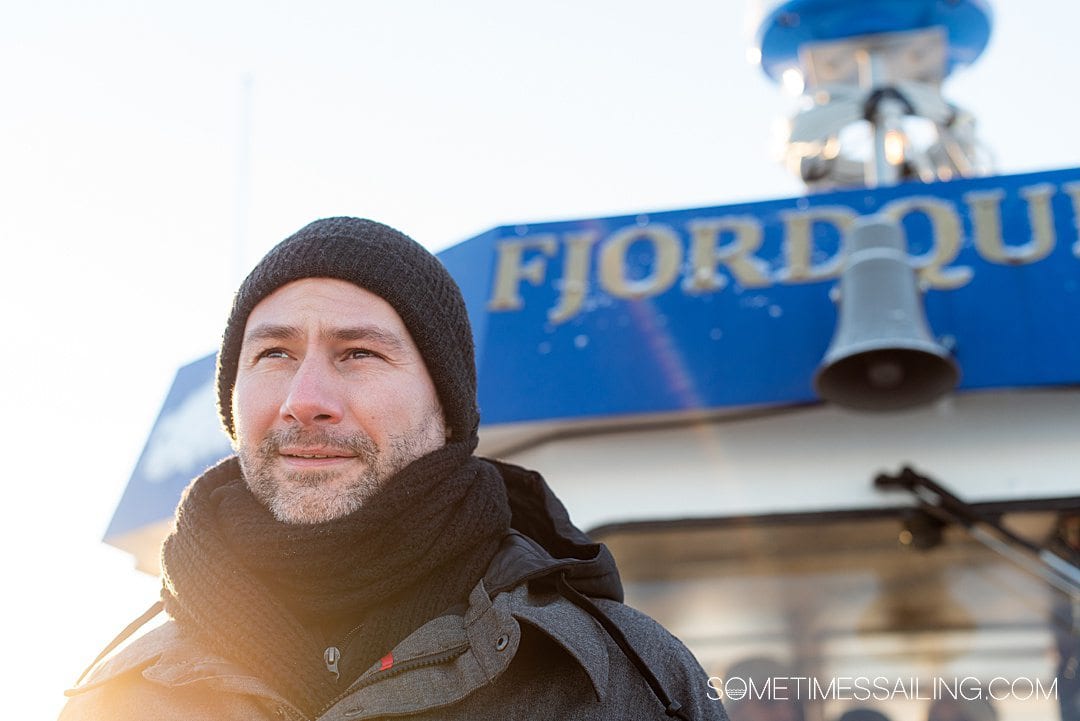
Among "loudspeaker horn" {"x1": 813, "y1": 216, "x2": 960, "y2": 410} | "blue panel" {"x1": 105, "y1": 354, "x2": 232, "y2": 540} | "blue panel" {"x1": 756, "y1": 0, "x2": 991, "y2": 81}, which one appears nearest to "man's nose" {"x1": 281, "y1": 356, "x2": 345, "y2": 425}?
"loudspeaker horn" {"x1": 813, "y1": 216, "x2": 960, "y2": 410}

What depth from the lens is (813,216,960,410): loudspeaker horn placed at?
218 inches

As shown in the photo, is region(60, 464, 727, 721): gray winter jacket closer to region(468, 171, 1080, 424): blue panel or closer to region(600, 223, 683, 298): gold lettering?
region(468, 171, 1080, 424): blue panel

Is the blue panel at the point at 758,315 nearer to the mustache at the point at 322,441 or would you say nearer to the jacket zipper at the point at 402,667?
the mustache at the point at 322,441

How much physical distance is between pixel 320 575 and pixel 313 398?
0.32 meters

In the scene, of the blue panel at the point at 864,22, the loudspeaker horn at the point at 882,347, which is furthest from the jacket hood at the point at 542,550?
the blue panel at the point at 864,22

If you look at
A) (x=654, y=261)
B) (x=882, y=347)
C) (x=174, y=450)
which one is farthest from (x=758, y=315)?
(x=174, y=450)

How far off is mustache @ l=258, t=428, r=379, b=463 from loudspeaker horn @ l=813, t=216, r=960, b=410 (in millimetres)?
3731

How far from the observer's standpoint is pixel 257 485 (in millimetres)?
2232

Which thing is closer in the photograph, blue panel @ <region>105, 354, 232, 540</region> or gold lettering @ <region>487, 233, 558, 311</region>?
gold lettering @ <region>487, 233, 558, 311</region>

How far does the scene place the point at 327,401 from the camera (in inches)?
86.3

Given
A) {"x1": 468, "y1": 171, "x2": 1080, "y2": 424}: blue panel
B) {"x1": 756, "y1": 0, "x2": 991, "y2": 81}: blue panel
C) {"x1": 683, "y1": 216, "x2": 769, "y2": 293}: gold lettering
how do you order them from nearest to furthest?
{"x1": 468, "y1": 171, "x2": 1080, "y2": 424}: blue panel
{"x1": 683, "y1": 216, "x2": 769, "y2": 293}: gold lettering
{"x1": 756, "y1": 0, "x2": 991, "y2": 81}: blue panel

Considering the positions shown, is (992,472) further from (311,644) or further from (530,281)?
(311,644)

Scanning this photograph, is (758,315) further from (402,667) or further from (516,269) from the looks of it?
(402,667)

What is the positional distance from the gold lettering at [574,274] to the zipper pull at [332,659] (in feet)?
14.8
